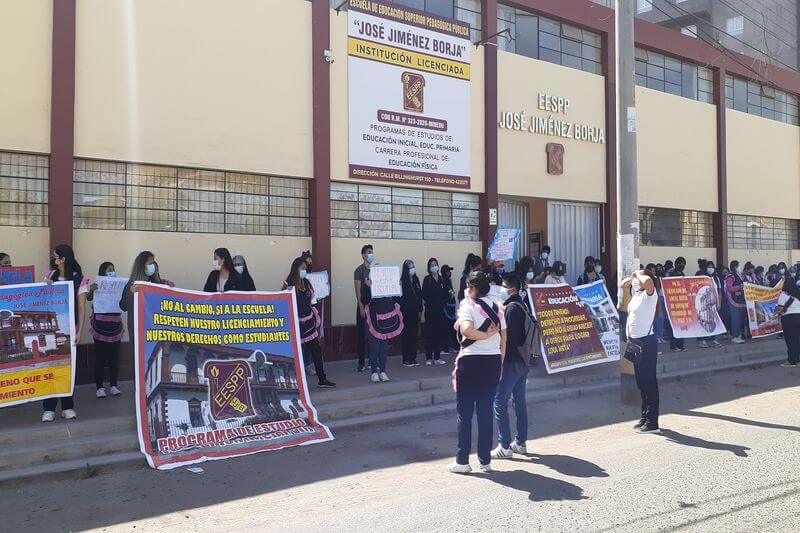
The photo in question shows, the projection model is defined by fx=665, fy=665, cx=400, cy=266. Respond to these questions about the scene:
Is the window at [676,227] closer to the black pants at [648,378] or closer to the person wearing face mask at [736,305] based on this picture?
the person wearing face mask at [736,305]

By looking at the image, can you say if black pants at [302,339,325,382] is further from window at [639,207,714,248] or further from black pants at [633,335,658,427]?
window at [639,207,714,248]

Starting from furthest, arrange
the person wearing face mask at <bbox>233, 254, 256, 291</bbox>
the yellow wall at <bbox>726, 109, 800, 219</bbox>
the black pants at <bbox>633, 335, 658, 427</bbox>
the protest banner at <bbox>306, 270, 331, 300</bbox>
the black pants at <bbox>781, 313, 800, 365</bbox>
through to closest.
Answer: the yellow wall at <bbox>726, 109, 800, 219</bbox>, the black pants at <bbox>781, 313, 800, 365</bbox>, the protest banner at <bbox>306, 270, 331, 300</bbox>, the person wearing face mask at <bbox>233, 254, 256, 291</bbox>, the black pants at <bbox>633, 335, 658, 427</bbox>

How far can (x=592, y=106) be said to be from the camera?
1578cm

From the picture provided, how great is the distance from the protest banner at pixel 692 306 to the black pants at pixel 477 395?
8093 millimetres

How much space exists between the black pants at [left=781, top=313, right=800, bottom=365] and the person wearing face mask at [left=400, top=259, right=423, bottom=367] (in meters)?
7.06

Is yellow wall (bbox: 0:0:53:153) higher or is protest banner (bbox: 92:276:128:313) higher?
yellow wall (bbox: 0:0:53:153)

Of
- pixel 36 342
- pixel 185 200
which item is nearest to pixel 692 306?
pixel 185 200

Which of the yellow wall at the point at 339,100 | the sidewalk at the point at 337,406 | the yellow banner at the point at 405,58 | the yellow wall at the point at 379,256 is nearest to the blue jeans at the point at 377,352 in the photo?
the sidewalk at the point at 337,406

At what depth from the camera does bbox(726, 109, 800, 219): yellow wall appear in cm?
1950

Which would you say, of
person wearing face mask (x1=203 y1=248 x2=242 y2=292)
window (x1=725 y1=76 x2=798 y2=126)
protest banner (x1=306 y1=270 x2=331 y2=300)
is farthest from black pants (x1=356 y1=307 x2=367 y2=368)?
window (x1=725 y1=76 x2=798 y2=126)

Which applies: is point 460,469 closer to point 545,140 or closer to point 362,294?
point 362,294

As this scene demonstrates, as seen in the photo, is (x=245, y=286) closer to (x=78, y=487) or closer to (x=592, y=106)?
(x=78, y=487)

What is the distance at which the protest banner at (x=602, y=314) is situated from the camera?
11.2m

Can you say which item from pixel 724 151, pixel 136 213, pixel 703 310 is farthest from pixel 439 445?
pixel 724 151
